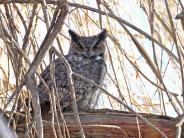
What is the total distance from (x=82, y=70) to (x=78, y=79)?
18 centimetres

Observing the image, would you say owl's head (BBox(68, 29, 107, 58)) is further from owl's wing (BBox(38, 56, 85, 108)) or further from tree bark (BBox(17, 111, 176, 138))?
tree bark (BBox(17, 111, 176, 138))

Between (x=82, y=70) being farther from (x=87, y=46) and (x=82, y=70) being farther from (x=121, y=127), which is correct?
(x=121, y=127)

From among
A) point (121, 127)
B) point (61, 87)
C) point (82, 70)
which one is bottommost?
point (121, 127)

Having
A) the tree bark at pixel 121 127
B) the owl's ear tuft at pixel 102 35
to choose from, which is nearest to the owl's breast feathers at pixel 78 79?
the owl's ear tuft at pixel 102 35

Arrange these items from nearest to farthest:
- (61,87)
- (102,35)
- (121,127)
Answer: (121,127), (61,87), (102,35)

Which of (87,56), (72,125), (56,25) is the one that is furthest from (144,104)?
(56,25)

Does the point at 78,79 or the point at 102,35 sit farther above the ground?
the point at 102,35

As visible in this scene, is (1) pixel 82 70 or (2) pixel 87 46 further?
(2) pixel 87 46

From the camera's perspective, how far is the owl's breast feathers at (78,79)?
292 centimetres

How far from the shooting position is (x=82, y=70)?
11.0 ft

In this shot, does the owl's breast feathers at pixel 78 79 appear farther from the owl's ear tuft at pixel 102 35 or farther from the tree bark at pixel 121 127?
the tree bark at pixel 121 127

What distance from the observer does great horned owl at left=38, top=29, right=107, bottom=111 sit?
2.99 m

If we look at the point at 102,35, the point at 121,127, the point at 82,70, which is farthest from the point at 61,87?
the point at 121,127

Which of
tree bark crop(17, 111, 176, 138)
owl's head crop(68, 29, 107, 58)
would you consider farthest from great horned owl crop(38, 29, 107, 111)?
tree bark crop(17, 111, 176, 138)
